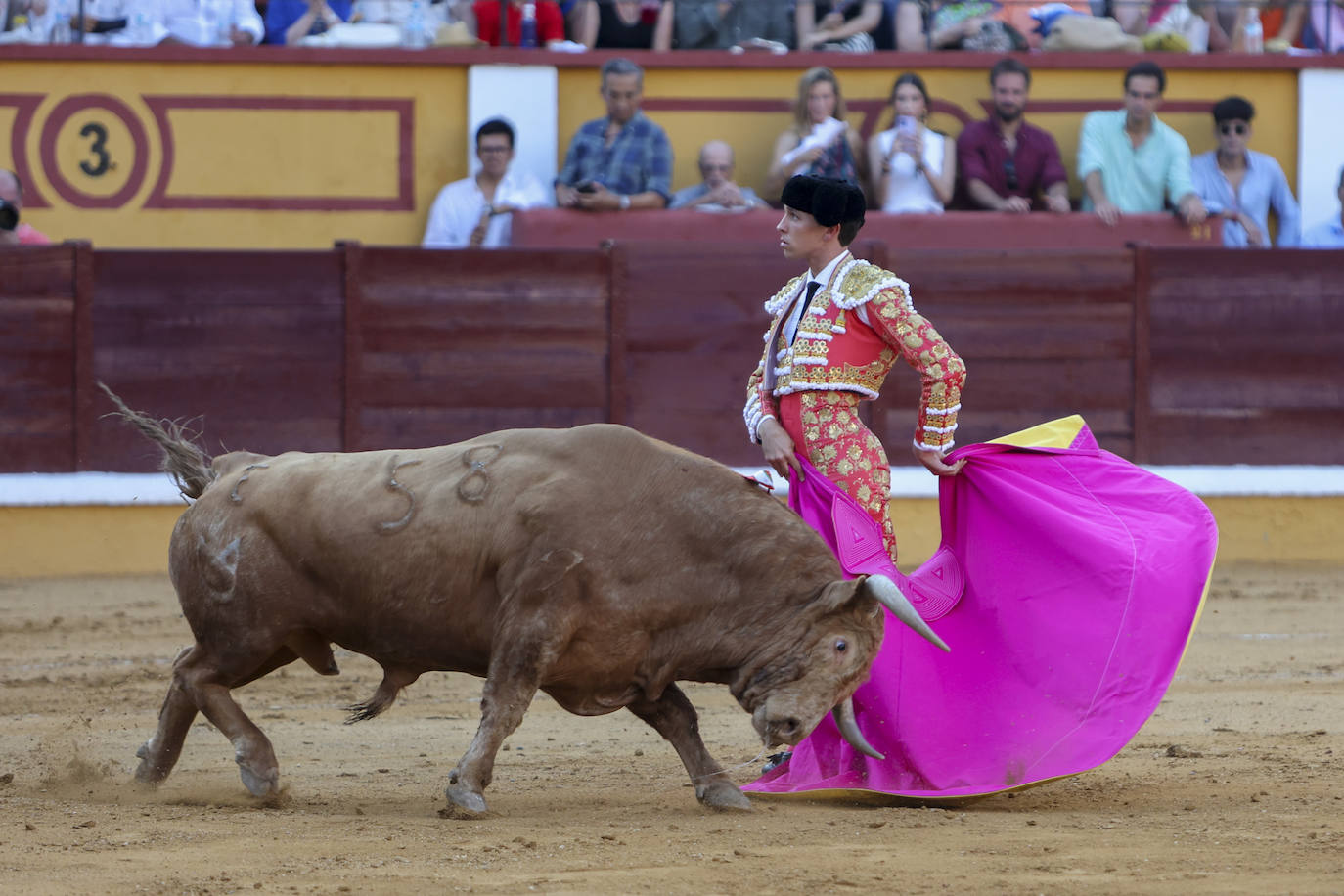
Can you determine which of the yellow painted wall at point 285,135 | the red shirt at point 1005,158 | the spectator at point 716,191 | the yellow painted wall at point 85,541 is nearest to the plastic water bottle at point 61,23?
the yellow painted wall at point 285,135

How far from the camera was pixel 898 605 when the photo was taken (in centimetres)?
327

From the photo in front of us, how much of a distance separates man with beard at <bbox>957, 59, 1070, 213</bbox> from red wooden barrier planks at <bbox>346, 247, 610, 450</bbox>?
174cm

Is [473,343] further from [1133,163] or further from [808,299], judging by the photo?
[808,299]

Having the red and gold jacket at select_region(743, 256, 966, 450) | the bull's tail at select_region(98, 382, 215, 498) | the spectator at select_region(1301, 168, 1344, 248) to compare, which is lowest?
the bull's tail at select_region(98, 382, 215, 498)

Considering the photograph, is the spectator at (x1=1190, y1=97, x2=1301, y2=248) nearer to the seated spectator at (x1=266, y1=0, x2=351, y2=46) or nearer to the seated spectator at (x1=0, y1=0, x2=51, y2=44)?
the seated spectator at (x1=266, y1=0, x2=351, y2=46)

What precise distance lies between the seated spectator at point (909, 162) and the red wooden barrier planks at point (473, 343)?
1.32 meters

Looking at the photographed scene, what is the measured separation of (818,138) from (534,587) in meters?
4.77

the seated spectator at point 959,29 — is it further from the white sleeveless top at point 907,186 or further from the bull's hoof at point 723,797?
the bull's hoof at point 723,797

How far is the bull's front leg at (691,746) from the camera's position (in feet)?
11.6

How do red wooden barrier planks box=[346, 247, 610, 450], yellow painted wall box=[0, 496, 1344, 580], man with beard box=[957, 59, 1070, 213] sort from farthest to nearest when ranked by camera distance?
man with beard box=[957, 59, 1070, 213] < red wooden barrier planks box=[346, 247, 610, 450] < yellow painted wall box=[0, 496, 1344, 580]

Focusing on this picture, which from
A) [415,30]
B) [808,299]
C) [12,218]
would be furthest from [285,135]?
[808,299]

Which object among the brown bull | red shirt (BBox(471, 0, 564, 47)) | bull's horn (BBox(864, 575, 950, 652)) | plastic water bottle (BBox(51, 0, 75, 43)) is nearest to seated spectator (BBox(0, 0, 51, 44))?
plastic water bottle (BBox(51, 0, 75, 43))

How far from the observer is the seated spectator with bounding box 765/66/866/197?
306 inches

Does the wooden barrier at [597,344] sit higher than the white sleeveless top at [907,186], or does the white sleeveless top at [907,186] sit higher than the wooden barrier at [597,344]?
the white sleeveless top at [907,186]
